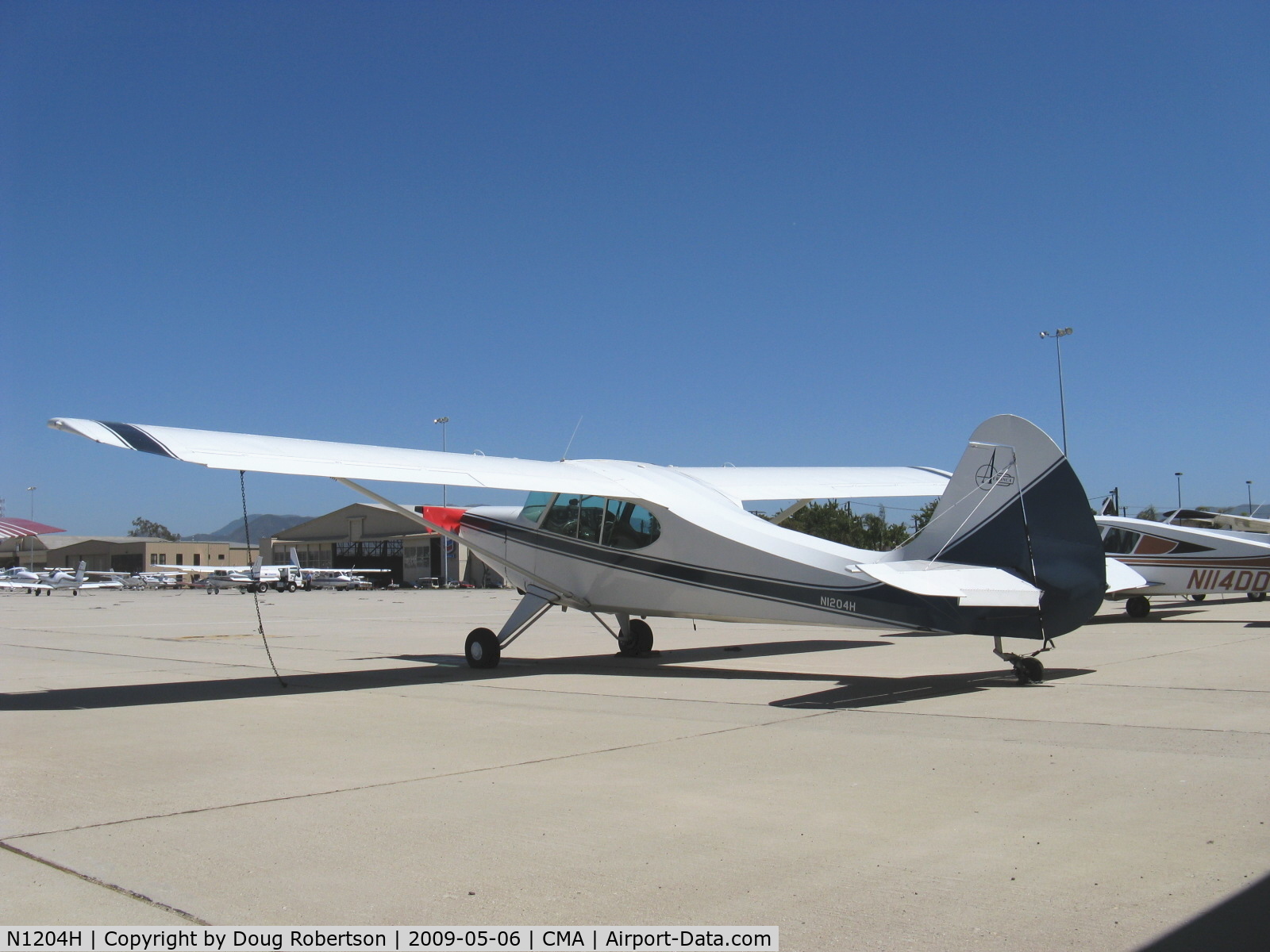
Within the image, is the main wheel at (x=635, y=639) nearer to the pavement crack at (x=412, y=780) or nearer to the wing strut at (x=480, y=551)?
the wing strut at (x=480, y=551)

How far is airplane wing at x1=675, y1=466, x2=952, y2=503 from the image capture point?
1416 centimetres

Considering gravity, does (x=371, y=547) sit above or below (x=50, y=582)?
above

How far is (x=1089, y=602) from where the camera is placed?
353 inches

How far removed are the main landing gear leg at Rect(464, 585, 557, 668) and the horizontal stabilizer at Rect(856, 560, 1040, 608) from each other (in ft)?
16.9

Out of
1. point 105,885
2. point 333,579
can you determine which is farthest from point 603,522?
point 333,579

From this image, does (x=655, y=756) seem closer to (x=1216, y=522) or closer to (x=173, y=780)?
(x=173, y=780)

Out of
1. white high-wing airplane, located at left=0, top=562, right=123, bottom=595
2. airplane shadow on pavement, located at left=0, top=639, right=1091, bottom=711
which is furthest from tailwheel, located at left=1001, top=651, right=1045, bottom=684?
white high-wing airplane, located at left=0, top=562, right=123, bottom=595

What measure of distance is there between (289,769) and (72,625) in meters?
20.9

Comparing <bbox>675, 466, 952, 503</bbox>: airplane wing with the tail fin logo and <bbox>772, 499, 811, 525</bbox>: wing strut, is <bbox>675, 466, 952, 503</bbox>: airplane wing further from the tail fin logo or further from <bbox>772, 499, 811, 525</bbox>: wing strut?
the tail fin logo

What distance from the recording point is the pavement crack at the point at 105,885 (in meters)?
3.75

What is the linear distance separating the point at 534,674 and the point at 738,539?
319 centimetres

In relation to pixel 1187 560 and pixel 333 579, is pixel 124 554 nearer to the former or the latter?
pixel 333 579

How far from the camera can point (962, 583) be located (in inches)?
352

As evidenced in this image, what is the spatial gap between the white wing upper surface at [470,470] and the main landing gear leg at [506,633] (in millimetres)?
1838
